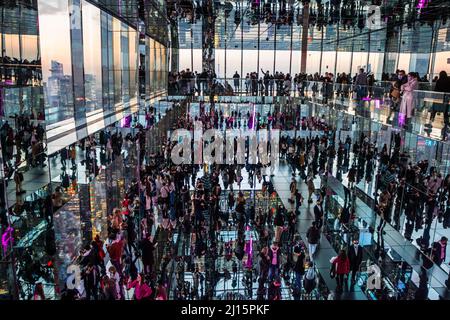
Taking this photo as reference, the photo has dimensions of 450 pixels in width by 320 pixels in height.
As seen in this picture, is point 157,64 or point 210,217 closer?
point 210,217

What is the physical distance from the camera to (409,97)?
11383 millimetres

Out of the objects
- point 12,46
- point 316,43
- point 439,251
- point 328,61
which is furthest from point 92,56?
point 316,43

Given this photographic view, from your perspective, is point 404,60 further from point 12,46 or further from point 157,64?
point 12,46

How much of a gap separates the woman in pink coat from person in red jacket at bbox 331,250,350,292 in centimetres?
510

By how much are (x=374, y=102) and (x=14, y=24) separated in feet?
39.4

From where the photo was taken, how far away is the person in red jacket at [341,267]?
9.20m

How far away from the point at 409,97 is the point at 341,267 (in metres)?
5.50

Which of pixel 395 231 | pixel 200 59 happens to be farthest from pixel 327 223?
pixel 200 59

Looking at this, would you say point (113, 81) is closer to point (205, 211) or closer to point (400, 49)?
point (205, 211)

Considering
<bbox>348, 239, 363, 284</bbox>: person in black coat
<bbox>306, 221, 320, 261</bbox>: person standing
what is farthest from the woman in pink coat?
<bbox>348, 239, 363, 284</bbox>: person in black coat

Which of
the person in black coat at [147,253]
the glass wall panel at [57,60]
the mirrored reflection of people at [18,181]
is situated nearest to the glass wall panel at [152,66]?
the glass wall panel at [57,60]

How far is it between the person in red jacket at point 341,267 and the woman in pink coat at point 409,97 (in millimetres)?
5100

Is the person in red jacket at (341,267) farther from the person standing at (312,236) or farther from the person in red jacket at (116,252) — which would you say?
the person in red jacket at (116,252)

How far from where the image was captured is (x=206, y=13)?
21.2m
